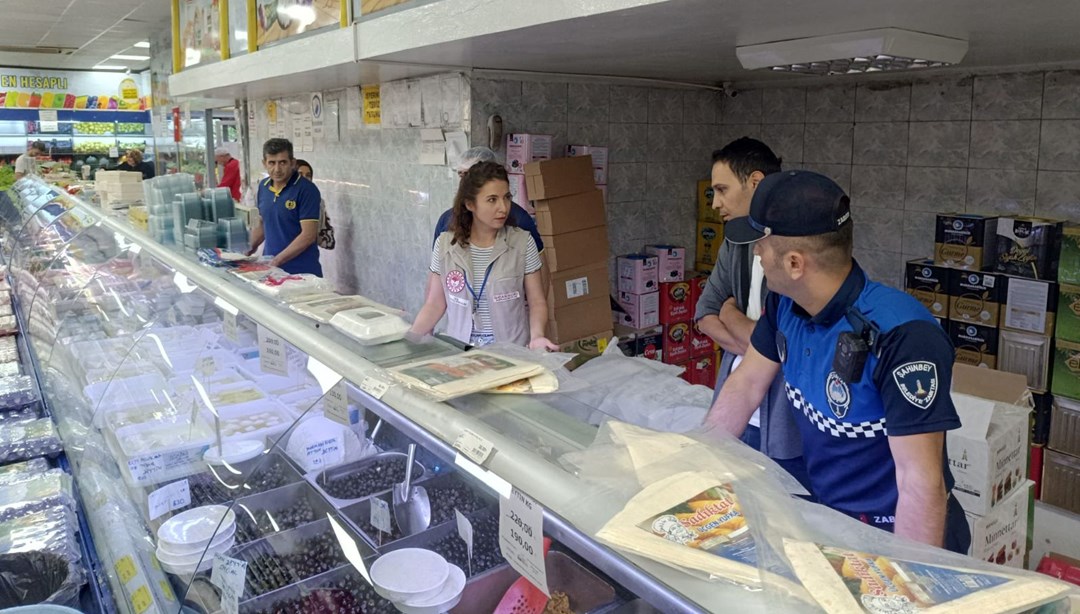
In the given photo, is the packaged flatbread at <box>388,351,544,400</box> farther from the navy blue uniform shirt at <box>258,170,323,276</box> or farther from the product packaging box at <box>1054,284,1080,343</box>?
the navy blue uniform shirt at <box>258,170,323,276</box>

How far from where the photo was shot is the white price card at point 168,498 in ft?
6.95

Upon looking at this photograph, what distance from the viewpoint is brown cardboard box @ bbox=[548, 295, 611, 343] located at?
15.5ft

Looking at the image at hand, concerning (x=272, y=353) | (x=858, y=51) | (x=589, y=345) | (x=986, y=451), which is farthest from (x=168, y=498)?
(x=589, y=345)

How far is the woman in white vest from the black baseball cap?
1.72 metres

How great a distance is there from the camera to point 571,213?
15.3ft

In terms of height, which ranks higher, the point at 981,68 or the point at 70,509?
the point at 981,68

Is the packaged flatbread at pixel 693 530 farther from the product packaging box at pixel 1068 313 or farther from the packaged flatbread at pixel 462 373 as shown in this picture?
the product packaging box at pixel 1068 313

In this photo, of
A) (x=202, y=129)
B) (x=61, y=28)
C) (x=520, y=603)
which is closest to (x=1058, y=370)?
(x=520, y=603)

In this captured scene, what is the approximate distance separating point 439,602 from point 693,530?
0.71 meters

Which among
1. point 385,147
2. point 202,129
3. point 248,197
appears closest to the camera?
point 385,147

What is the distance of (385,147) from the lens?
18.4 feet

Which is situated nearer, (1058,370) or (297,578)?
(297,578)

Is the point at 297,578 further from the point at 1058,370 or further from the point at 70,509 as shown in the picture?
the point at 1058,370

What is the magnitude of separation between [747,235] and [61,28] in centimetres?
1202
